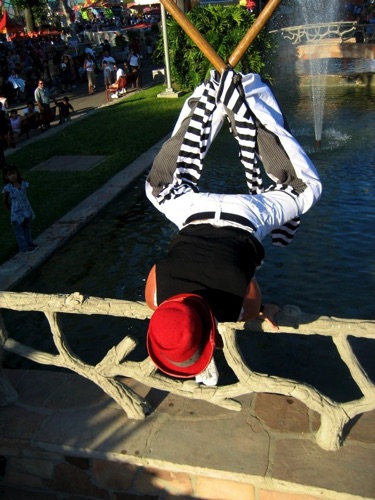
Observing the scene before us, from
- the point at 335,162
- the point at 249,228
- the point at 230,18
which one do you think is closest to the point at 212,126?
the point at 249,228

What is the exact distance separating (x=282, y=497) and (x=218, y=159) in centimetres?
838

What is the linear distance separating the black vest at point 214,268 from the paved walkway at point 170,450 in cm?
104

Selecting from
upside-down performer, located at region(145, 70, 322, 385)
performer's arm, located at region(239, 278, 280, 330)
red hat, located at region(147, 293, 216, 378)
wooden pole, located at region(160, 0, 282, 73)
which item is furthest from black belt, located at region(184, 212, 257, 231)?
wooden pole, located at region(160, 0, 282, 73)

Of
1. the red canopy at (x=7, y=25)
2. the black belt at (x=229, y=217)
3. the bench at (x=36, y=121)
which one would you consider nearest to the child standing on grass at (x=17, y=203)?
the black belt at (x=229, y=217)

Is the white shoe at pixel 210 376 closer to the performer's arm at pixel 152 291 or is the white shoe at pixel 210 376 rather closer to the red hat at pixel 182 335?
the performer's arm at pixel 152 291

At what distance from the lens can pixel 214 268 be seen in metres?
2.82

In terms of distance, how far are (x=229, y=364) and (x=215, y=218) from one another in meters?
0.87

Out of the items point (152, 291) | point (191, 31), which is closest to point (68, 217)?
point (191, 31)

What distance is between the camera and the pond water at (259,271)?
19.1 ft

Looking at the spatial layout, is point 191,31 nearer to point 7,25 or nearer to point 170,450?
point 170,450

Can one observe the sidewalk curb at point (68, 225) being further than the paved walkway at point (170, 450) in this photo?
Yes

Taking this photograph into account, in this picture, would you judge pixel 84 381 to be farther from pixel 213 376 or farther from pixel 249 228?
pixel 249 228

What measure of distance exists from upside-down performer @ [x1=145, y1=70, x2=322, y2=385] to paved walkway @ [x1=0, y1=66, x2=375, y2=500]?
0.79 m

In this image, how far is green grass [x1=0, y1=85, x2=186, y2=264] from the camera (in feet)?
29.2
